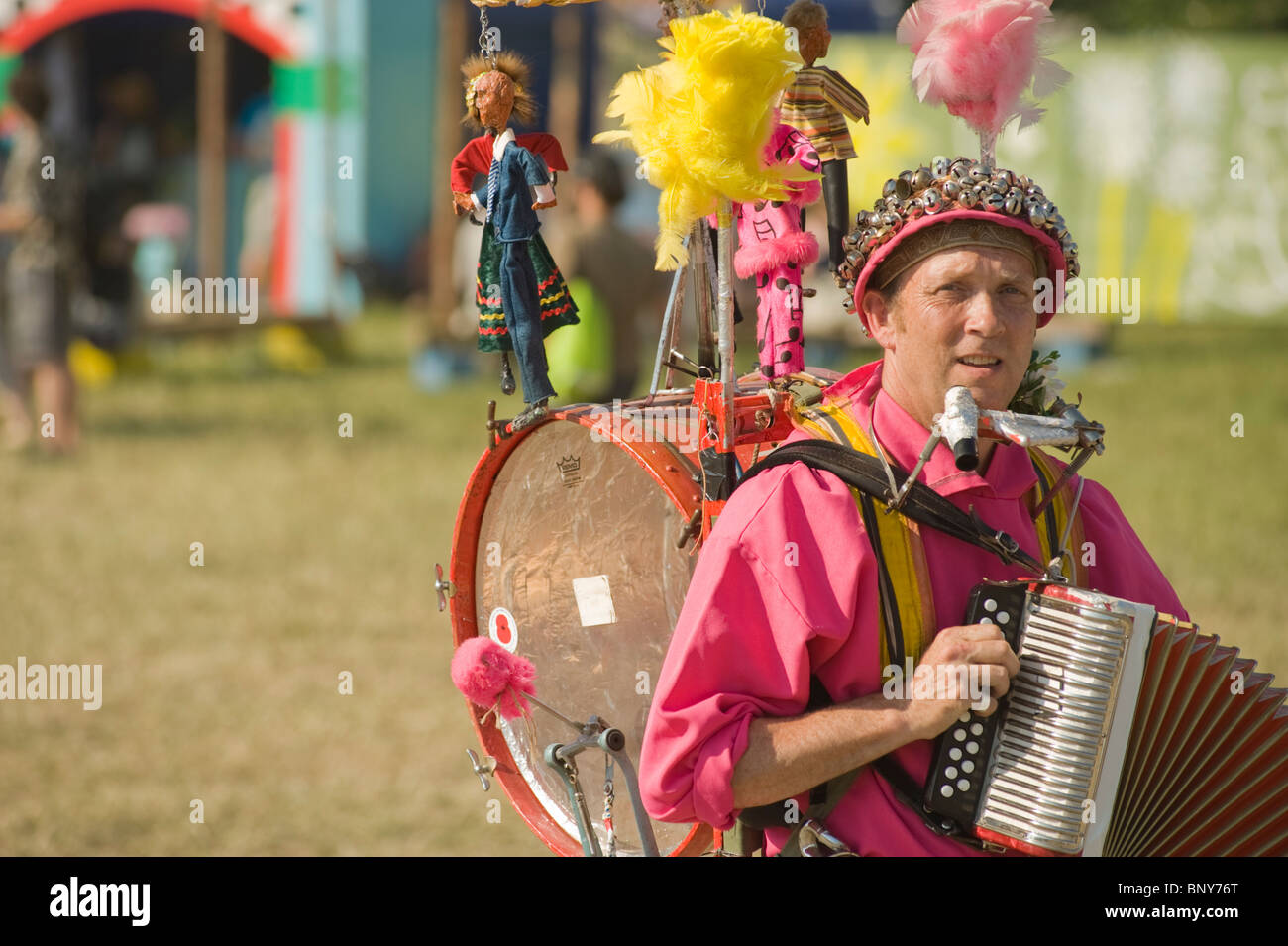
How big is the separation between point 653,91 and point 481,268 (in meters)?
0.53

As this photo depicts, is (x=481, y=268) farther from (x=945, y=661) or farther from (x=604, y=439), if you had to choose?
(x=945, y=661)

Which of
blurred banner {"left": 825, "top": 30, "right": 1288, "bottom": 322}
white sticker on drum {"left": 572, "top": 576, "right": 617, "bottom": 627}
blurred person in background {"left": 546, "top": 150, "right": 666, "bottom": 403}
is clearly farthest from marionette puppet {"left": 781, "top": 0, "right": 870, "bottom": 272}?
blurred banner {"left": 825, "top": 30, "right": 1288, "bottom": 322}

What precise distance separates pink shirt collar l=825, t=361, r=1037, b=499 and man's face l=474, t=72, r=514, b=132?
0.85m

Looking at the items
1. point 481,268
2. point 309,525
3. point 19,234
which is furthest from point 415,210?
point 481,268

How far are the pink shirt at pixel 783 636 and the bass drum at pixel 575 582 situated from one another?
45cm

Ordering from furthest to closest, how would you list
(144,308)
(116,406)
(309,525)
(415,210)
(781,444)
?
(415,210) < (144,308) < (116,406) < (309,525) < (781,444)

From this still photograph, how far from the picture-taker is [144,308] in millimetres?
15828

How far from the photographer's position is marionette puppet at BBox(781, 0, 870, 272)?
288 centimetres

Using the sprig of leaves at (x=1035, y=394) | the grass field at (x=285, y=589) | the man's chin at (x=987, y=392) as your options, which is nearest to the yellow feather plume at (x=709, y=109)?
the man's chin at (x=987, y=392)

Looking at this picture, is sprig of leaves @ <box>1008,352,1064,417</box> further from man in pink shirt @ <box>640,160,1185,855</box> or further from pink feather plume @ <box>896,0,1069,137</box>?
pink feather plume @ <box>896,0,1069,137</box>

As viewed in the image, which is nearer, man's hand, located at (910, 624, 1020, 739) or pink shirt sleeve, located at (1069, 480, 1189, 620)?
man's hand, located at (910, 624, 1020, 739)

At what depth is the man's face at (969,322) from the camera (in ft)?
7.88

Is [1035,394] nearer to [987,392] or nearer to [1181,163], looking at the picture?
[987,392]

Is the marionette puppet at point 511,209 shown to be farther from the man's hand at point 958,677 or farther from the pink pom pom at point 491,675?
the man's hand at point 958,677
